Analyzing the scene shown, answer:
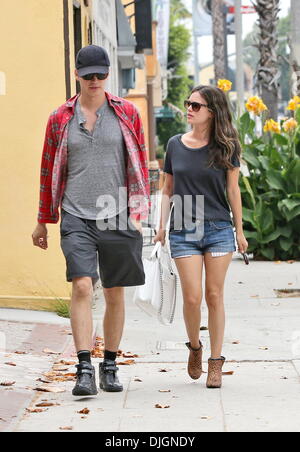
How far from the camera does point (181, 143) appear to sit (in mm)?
7055

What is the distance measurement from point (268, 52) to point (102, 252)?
16390mm

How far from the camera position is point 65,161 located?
670cm

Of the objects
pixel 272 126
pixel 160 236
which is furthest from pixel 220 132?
pixel 272 126

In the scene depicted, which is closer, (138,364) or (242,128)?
(138,364)

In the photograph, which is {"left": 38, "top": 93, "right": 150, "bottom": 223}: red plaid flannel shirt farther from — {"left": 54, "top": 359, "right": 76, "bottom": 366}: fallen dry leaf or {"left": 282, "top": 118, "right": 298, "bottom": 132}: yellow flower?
{"left": 282, "top": 118, "right": 298, "bottom": 132}: yellow flower

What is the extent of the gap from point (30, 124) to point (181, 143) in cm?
331

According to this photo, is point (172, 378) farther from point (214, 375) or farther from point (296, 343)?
point (296, 343)

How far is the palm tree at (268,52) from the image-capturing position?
22250mm

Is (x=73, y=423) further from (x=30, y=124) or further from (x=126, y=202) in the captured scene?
(x=30, y=124)

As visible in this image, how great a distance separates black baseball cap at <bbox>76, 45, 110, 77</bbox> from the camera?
21.9 ft

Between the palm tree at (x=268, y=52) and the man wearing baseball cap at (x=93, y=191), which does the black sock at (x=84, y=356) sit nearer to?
the man wearing baseball cap at (x=93, y=191)

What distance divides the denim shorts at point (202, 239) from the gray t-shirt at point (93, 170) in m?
0.44

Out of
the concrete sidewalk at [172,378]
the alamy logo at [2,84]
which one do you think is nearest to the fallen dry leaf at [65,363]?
the concrete sidewalk at [172,378]
